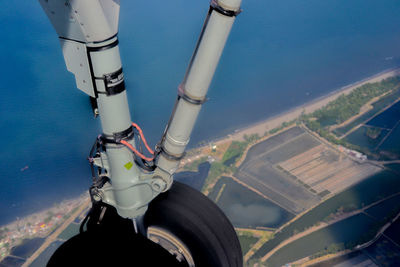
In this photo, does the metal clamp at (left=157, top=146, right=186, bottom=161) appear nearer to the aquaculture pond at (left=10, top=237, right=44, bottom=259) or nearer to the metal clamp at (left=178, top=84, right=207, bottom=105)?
the metal clamp at (left=178, top=84, right=207, bottom=105)

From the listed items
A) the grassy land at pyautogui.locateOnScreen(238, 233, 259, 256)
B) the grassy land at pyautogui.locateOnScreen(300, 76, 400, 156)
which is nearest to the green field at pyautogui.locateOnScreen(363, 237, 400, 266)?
the grassy land at pyautogui.locateOnScreen(238, 233, 259, 256)

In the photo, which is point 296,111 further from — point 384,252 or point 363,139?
point 384,252

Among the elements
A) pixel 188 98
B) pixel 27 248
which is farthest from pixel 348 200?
pixel 188 98

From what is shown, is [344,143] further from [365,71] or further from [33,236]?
[33,236]

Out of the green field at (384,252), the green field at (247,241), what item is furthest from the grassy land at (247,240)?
the green field at (384,252)

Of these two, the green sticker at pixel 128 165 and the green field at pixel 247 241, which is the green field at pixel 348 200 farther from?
the green sticker at pixel 128 165

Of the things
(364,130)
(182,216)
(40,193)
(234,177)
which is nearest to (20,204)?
(40,193)
